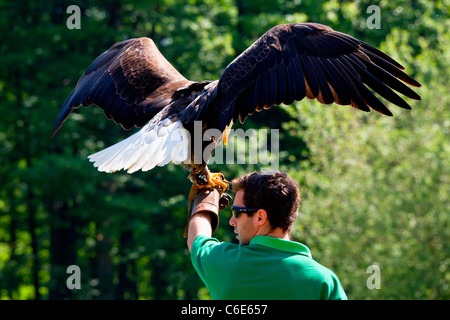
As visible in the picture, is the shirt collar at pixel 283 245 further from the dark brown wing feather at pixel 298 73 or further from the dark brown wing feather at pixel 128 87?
the dark brown wing feather at pixel 128 87

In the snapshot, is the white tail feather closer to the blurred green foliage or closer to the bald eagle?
the bald eagle

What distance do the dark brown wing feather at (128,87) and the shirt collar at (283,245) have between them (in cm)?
311

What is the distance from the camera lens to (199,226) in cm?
313

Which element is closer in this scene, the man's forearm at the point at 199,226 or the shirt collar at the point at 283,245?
the shirt collar at the point at 283,245

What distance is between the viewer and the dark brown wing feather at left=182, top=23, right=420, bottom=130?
4.70m

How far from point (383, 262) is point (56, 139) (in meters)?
8.88

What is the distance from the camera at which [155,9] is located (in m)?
19.1

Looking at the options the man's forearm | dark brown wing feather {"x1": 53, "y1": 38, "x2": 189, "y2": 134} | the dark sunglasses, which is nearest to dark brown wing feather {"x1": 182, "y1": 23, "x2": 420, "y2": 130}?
dark brown wing feather {"x1": 53, "y1": 38, "x2": 189, "y2": 134}

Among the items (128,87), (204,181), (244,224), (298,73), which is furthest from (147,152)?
(244,224)

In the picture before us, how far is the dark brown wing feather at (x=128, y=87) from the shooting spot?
593 centimetres

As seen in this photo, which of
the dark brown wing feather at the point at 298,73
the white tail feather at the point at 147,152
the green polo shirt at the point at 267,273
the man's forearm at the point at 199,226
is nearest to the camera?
the green polo shirt at the point at 267,273

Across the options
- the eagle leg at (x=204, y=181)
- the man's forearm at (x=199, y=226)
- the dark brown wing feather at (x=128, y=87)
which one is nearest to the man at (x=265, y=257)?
the man's forearm at (x=199, y=226)
